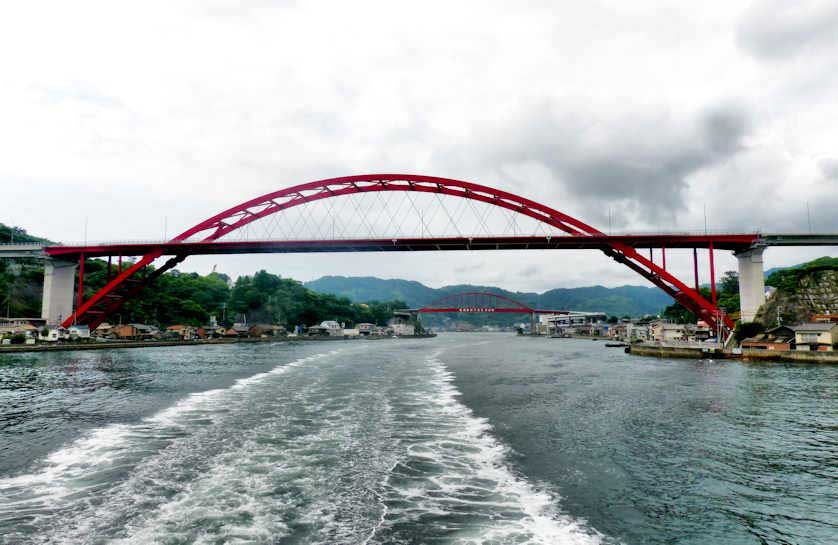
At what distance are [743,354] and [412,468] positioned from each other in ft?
Answer: 135

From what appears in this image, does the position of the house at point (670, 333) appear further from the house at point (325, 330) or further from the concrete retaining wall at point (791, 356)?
the house at point (325, 330)

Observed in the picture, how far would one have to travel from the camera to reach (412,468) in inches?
343

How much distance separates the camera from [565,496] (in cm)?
749

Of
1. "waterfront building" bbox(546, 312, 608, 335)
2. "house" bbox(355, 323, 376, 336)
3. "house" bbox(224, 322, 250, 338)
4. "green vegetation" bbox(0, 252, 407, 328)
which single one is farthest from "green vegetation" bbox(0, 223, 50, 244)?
"waterfront building" bbox(546, 312, 608, 335)

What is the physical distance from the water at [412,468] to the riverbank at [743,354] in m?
21.9

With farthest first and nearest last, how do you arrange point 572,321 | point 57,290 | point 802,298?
point 572,321, point 802,298, point 57,290

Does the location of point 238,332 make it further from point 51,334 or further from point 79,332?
point 51,334

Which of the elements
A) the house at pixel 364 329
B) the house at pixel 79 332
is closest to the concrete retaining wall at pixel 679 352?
the house at pixel 79 332

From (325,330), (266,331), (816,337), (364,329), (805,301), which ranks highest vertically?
(805,301)

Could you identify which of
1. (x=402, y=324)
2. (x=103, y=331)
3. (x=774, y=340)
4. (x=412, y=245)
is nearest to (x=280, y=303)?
(x=103, y=331)

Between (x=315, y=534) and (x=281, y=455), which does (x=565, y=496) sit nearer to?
(x=315, y=534)

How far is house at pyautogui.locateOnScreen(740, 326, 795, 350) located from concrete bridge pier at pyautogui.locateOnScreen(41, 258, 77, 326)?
229ft

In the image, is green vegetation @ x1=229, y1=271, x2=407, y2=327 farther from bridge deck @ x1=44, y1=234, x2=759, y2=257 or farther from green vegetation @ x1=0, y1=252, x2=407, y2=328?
bridge deck @ x1=44, y1=234, x2=759, y2=257

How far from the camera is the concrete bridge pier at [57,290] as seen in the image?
49.7 meters
